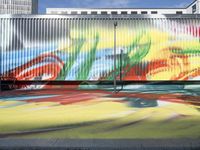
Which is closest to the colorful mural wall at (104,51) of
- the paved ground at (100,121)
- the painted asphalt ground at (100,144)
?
the paved ground at (100,121)

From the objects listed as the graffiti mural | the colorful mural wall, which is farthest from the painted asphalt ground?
the colorful mural wall

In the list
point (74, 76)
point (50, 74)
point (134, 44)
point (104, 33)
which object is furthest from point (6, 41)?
point (134, 44)

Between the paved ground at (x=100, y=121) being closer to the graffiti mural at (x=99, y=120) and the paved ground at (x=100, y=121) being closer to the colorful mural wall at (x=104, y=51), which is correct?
the graffiti mural at (x=99, y=120)

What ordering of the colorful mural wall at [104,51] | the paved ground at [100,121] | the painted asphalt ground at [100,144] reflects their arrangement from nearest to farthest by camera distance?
the painted asphalt ground at [100,144]
the paved ground at [100,121]
the colorful mural wall at [104,51]

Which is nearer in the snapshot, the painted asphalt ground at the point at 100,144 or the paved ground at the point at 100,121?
the painted asphalt ground at the point at 100,144

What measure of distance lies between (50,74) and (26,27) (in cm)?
348

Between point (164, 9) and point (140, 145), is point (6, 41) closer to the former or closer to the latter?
point (140, 145)

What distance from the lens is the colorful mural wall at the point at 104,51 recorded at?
22.6 meters

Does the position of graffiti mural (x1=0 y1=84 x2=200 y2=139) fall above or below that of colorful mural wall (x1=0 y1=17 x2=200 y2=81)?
below

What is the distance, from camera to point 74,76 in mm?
22750

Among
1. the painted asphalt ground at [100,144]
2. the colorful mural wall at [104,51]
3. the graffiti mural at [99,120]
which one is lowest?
the painted asphalt ground at [100,144]

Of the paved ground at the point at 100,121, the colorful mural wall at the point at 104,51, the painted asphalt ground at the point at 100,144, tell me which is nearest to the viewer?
the painted asphalt ground at the point at 100,144

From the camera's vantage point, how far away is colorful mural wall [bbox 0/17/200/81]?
22625mm

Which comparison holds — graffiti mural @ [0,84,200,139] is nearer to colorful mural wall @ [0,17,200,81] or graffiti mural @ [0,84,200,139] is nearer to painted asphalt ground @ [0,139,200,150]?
painted asphalt ground @ [0,139,200,150]
